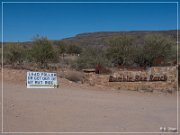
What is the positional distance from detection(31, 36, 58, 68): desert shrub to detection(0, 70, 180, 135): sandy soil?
19184 mm

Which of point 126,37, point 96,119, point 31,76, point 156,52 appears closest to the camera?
point 96,119

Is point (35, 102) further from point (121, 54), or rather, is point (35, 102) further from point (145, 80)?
point (121, 54)

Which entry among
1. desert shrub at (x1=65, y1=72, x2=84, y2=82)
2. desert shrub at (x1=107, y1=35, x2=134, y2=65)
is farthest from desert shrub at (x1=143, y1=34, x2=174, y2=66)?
desert shrub at (x1=65, y1=72, x2=84, y2=82)

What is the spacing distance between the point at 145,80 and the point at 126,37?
19522 millimetres

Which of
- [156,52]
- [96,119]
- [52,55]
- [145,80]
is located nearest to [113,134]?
[96,119]

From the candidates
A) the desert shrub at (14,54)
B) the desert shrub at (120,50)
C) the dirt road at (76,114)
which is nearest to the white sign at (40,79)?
the dirt road at (76,114)

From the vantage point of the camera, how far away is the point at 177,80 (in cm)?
2192

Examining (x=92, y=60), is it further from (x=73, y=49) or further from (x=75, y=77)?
(x=73, y=49)

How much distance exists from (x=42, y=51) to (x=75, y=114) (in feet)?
79.7

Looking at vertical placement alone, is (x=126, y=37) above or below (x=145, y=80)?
A: above

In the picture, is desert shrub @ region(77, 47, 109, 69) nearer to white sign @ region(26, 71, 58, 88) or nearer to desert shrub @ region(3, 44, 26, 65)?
desert shrub @ region(3, 44, 26, 65)

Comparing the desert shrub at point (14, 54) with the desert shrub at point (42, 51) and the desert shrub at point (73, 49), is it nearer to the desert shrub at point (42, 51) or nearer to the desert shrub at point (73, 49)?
the desert shrub at point (42, 51)

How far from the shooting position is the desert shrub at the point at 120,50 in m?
39.4

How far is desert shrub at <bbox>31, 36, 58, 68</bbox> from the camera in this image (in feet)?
113
